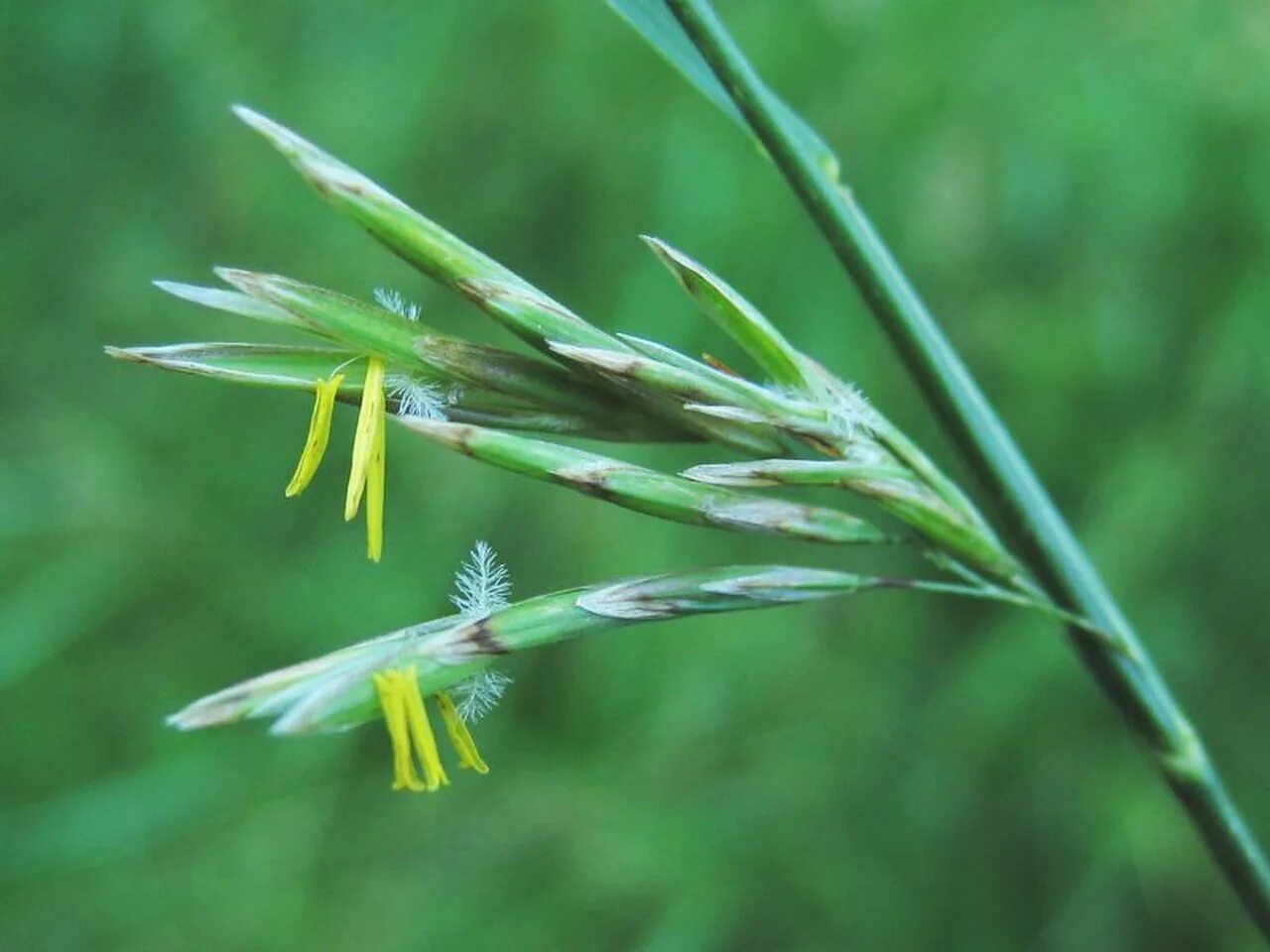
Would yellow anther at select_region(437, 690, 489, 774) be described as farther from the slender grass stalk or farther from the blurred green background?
the blurred green background

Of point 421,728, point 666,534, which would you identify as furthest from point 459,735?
point 666,534

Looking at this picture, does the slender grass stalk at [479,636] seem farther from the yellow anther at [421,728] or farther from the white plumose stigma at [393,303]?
the white plumose stigma at [393,303]

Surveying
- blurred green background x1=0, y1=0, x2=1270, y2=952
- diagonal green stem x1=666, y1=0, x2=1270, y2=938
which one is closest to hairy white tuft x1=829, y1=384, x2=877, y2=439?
diagonal green stem x1=666, y1=0, x2=1270, y2=938

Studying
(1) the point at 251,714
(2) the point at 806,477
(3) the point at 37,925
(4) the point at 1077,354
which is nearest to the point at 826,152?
(2) the point at 806,477

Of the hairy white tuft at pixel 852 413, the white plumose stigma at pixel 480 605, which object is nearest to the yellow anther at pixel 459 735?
the white plumose stigma at pixel 480 605

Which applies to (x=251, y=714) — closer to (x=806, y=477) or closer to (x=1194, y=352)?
(x=806, y=477)

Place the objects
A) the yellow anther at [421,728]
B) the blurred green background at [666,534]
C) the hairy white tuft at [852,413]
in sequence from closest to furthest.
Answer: the yellow anther at [421,728] < the hairy white tuft at [852,413] < the blurred green background at [666,534]
